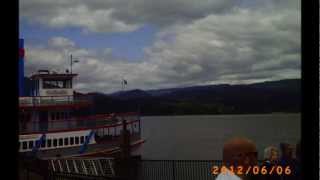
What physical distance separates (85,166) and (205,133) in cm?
88

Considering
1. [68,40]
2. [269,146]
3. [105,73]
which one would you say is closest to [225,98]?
[269,146]

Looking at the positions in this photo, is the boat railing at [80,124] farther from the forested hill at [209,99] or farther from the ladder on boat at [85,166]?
the ladder on boat at [85,166]

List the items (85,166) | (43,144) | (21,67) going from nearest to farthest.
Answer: (21,67), (43,144), (85,166)

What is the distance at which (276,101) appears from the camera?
333cm

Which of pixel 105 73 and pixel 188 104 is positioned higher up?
pixel 105 73

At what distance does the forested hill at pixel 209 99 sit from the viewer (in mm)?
3227

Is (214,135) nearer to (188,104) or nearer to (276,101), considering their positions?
(188,104)

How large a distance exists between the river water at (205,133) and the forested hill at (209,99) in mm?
52

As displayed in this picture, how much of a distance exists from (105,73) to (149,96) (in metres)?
0.35

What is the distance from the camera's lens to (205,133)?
10.8ft

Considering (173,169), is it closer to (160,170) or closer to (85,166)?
(160,170)
